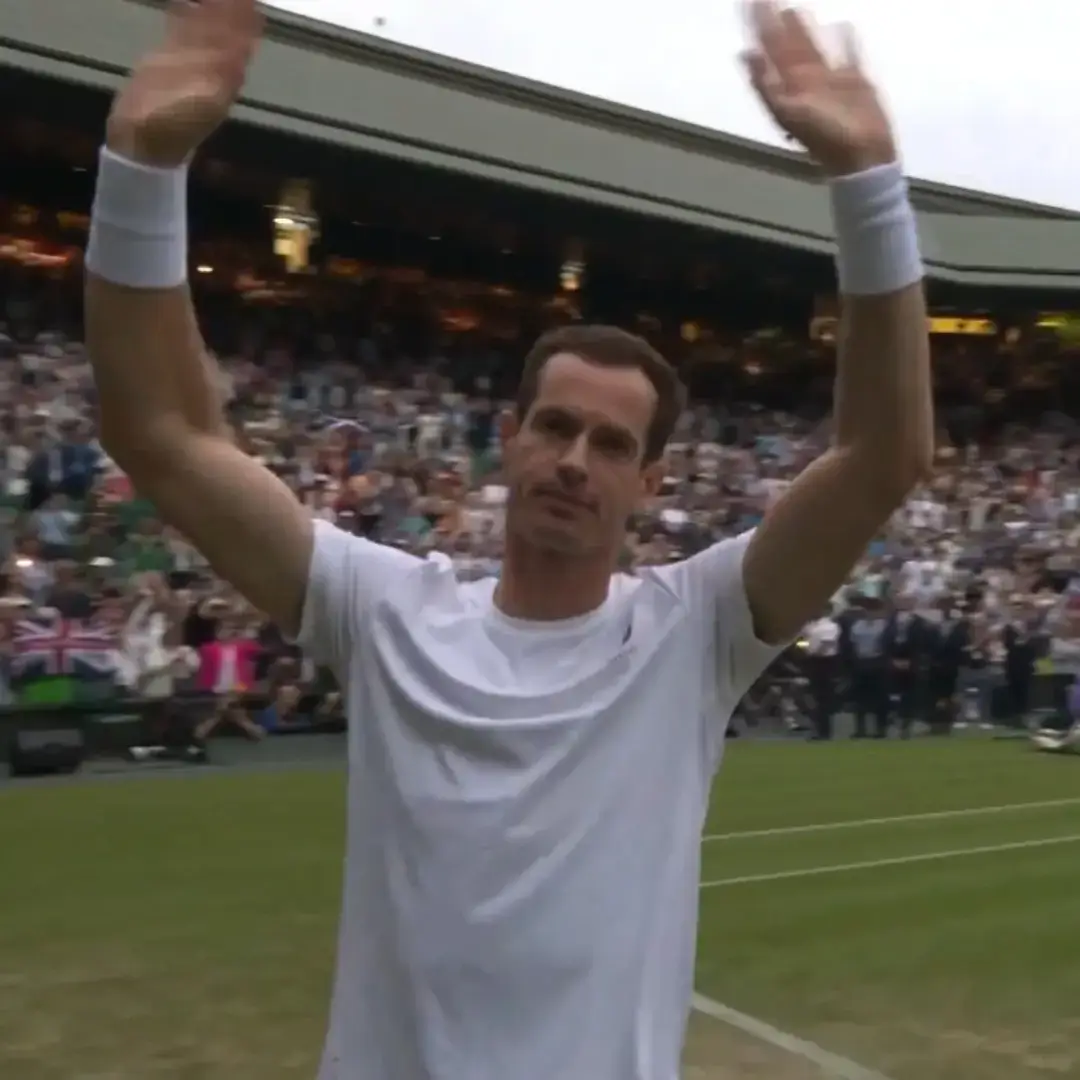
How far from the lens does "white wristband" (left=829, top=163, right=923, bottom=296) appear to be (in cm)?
191

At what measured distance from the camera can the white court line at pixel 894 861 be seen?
9.25m

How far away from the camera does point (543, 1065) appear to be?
192 cm

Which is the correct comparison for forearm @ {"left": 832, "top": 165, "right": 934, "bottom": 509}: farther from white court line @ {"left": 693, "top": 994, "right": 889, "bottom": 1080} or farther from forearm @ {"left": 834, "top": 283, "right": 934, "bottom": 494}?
white court line @ {"left": 693, "top": 994, "right": 889, "bottom": 1080}

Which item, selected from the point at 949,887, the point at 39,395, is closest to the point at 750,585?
the point at 949,887

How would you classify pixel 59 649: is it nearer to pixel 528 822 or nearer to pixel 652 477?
pixel 652 477

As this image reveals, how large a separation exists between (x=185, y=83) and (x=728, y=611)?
3.14ft

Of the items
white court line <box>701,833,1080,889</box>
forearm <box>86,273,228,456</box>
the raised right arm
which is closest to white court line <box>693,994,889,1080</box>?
white court line <box>701,833,1080,889</box>

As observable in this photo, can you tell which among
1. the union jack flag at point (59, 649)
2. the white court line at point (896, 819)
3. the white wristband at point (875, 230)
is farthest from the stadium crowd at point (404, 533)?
the white wristband at point (875, 230)

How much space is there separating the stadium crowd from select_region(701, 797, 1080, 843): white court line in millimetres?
2794

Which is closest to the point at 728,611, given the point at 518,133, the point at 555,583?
the point at 555,583

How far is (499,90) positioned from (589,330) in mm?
26690

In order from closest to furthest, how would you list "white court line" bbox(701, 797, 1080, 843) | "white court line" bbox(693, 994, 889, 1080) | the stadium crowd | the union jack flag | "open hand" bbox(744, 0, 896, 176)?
1. "open hand" bbox(744, 0, 896, 176)
2. "white court line" bbox(693, 994, 889, 1080)
3. "white court line" bbox(701, 797, 1080, 843)
4. the union jack flag
5. the stadium crowd

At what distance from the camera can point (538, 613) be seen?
7.04 feet

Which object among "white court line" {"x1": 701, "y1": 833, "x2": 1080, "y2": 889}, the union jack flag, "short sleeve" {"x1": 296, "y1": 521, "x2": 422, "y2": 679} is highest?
"short sleeve" {"x1": 296, "y1": 521, "x2": 422, "y2": 679}
